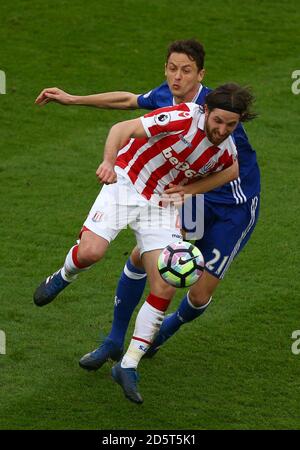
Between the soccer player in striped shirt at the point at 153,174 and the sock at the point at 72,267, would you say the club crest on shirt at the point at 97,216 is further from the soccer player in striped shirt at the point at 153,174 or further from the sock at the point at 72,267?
the sock at the point at 72,267

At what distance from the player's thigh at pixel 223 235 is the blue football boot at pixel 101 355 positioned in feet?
2.71

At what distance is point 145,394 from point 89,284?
1.83 m

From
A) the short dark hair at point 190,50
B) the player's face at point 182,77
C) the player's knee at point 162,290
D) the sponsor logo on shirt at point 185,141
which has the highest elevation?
the short dark hair at point 190,50

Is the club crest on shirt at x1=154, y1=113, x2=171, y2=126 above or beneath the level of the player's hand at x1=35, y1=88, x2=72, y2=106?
beneath

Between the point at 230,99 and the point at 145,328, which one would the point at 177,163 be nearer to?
the point at 230,99

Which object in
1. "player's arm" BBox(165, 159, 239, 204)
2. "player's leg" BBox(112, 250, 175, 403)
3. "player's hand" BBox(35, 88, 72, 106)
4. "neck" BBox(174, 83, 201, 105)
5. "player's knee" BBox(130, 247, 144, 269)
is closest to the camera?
"player's leg" BBox(112, 250, 175, 403)

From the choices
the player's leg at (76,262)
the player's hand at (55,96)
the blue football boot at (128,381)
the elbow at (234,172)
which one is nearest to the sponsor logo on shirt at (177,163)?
the elbow at (234,172)

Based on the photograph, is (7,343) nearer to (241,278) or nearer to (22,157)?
(241,278)

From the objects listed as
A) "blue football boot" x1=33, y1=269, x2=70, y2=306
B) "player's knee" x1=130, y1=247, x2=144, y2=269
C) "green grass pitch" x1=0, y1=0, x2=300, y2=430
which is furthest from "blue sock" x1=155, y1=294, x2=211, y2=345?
"blue football boot" x1=33, y1=269, x2=70, y2=306

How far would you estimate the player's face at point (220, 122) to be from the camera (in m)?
6.54

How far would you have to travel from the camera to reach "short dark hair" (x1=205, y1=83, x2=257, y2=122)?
6.54m

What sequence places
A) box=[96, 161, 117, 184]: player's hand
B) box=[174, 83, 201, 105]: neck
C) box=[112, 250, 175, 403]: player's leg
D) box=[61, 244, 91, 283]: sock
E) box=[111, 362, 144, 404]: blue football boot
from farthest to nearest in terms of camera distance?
box=[174, 83, 201, 105]: neck
box=[61, 244, 91, 283]: sock
box=[112, 250, 175, 403]: player's leg
box=[111, 362, 144, 404]: blue football boot
box=[96, 161, 117, 184]: player's hand

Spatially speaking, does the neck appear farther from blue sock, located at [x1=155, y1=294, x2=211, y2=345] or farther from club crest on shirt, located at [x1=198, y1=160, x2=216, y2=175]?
blue sock, located at [x1=155, y1=294, x2=211, y2=345]

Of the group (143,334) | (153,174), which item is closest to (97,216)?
(153,174)
